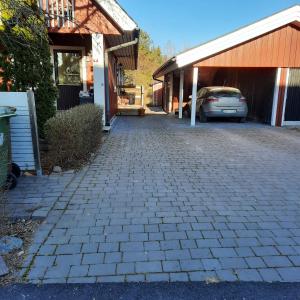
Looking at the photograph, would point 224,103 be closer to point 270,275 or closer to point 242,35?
point 242,35

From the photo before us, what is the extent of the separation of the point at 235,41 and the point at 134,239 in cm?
969

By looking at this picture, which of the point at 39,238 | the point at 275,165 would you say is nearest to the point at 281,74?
the point at 275,165

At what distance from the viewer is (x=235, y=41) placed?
35.2ft

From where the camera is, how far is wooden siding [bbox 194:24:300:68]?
36.5 ft

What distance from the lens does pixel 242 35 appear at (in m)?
10.7

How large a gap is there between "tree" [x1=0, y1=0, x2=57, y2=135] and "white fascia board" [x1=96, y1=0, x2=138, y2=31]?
3.09 meters

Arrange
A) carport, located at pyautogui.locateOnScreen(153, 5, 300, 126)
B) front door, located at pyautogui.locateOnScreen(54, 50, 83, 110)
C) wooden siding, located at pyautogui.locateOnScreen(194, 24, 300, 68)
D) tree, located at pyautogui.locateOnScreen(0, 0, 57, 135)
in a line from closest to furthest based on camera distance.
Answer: tree, located at pyautogui.locateOnScreen(0, 0, 57, 135) < front door, located at pyautogui.locateOnScreen(54, 50, 83, 110) < carport, located at pyautogui.locateOnScreen(153, 5, 300, 126) < wooden siding, located at pyautogui.locateOnScreen(194, 24, 300, 68)

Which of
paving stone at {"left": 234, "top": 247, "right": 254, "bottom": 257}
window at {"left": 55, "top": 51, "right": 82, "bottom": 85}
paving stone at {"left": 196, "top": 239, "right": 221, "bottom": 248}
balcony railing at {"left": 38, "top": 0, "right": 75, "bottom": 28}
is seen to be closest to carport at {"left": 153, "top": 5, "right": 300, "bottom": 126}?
window at {"left": 55, "top": 51, "right": 82, "bottom": 85}

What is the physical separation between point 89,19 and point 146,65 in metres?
31.8

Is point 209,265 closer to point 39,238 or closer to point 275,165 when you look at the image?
point 39,238

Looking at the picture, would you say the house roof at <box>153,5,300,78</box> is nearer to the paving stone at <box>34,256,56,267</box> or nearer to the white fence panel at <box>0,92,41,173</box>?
the white fence panel at <box>0,92,41,173</box>

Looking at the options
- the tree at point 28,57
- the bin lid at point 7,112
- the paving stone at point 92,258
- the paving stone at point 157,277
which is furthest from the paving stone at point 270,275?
the tree at point 28,57

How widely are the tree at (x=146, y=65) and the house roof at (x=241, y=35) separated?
19.2m

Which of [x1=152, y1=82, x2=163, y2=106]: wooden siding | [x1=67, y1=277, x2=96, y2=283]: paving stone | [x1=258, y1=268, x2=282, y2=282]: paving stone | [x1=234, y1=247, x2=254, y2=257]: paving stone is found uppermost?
[x1=152, y1=82, x2=163, y2=106]: wooden siding
